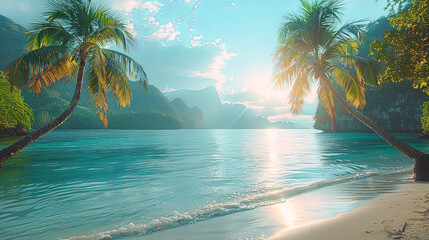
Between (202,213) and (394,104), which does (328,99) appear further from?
(394,104)

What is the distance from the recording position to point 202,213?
6543 millimetres

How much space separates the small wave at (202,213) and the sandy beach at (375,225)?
231 cm

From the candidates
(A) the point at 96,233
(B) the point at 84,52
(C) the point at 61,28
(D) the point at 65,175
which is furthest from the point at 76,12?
(A) the point at 96,233

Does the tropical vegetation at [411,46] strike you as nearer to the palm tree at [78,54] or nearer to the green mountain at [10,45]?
the palm tree at [78,54]

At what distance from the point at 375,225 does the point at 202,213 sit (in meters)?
4.12

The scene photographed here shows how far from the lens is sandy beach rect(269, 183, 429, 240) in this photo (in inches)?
153

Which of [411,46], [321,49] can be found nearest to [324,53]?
[321,49]

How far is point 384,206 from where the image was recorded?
19.4 feet

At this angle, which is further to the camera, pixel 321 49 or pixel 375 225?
pixel 321 49

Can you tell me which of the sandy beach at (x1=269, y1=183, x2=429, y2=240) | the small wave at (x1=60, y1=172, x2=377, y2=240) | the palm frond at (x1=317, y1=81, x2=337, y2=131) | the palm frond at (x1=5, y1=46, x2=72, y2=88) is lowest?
the small wave at (x1=60, y1=172, x2=377, y2=240)

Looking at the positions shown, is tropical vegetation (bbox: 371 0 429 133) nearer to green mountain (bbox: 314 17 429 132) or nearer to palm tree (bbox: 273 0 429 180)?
palm tree (bbox: 273 0 429 180)

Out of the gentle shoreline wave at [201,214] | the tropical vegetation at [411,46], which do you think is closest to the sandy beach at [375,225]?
the gentle shoreline wave at [201,214]

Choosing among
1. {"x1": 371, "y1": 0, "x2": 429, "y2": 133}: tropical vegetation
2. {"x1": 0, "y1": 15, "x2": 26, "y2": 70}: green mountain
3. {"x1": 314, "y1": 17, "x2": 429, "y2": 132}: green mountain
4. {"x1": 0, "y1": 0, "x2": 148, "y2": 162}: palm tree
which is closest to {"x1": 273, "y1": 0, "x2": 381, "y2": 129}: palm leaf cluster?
{"x1": 371, "y1": 0, "x2": 429, "y2": 133}: tropical vegetation

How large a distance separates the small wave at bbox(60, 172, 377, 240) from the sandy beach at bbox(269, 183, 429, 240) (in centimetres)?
231
